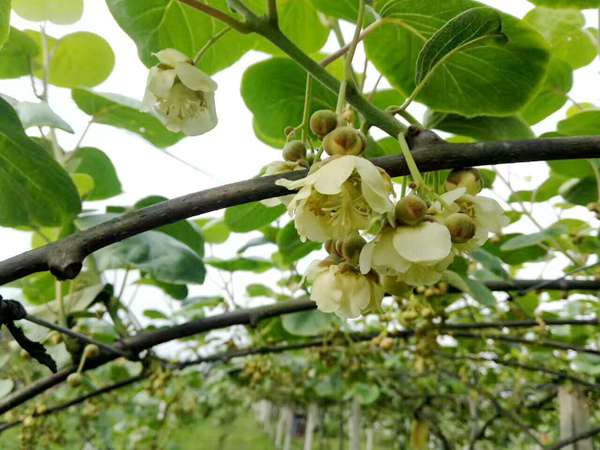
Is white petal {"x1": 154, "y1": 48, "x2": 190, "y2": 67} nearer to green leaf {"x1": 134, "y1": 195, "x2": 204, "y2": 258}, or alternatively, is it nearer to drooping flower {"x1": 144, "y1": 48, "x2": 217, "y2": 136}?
drooping flower {"x1": 144, "y1": 48, "x2": 217, "y2": 136}

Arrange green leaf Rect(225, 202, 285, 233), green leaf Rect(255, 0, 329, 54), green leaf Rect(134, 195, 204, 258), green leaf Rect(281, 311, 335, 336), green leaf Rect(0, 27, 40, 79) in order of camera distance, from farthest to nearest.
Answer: green leaf Rect(281, 311, 335, 336)
green leaf Rect(134, 195, 204, 258)
green leaf Rect(0, 27, 40, 79)
green leaf Rect(255, 0, 329, 54)
green leaf Rect(225, 202, 285, 233)

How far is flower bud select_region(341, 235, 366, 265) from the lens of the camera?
477 mm

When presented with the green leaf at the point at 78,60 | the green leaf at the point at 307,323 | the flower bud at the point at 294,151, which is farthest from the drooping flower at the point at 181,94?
the green leaf at the point at 307,323

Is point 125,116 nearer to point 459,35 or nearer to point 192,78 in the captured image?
point 192,78

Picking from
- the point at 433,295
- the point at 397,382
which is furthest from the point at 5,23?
the point at 397,382

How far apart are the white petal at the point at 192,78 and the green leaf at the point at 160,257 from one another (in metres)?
0.50

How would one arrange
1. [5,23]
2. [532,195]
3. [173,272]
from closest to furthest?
[5,23], [173,272], [532,195]

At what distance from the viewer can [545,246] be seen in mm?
1588

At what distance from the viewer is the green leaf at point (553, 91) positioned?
101 centimetres

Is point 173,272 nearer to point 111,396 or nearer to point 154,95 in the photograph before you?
point 154,95

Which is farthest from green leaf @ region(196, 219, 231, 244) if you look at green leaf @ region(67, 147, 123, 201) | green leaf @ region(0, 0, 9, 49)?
green leaf @ region(0, 0, 9, 49)

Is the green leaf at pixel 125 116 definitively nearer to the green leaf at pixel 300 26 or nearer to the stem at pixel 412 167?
the green leaf at pixel 300 26

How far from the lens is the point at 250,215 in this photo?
2.66ft

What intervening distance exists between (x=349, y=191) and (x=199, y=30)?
0.45 meters
